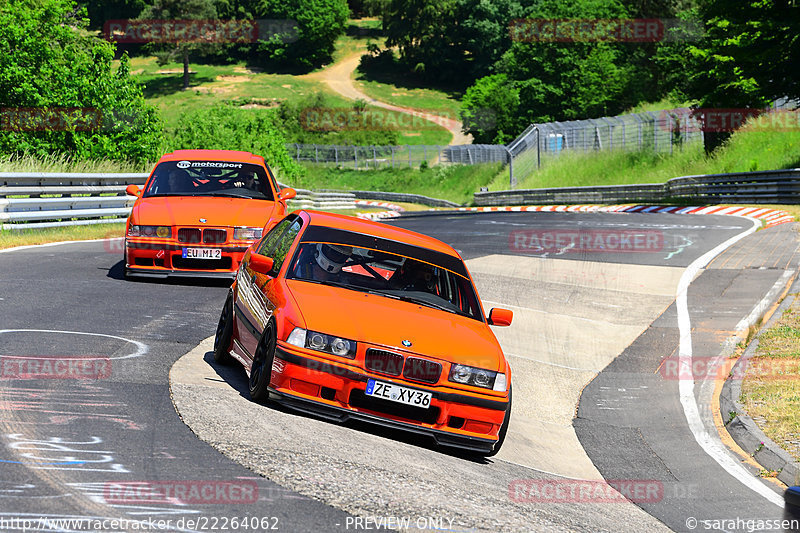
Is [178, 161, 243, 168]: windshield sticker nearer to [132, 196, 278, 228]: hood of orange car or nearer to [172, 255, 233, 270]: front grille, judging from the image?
[132, 196, 278, 228]: hood of orange car

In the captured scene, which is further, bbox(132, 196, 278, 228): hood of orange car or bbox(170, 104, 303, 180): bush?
bbox(170, 104, 303, 180): bush

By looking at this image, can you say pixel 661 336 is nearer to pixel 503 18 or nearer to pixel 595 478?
pixel 595 478

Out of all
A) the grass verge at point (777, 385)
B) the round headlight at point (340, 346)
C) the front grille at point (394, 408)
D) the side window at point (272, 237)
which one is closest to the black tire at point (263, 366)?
the round headlight at point (340, 346)

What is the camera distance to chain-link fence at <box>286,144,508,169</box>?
233 ft

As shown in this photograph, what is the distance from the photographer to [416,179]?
72.2 m

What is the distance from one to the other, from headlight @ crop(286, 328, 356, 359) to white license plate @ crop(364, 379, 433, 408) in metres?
0.29

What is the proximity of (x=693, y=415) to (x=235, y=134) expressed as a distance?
34082 mm

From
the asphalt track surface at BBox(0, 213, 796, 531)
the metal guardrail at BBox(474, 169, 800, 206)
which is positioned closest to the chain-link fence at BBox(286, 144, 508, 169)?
the metal guardrail at BBox(474, 169, 800, 206)

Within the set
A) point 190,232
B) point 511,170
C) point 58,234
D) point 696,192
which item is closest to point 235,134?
point 511,170

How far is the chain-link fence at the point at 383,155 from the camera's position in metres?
70.9

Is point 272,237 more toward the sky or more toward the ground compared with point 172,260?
more toward the sky

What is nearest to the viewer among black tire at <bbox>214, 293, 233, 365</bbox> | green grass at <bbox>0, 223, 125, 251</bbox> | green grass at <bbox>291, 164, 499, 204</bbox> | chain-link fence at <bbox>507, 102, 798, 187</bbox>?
black tire at <bbox>214, 293, 233, 365</bbox>

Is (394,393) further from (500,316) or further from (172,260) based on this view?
(172,260)

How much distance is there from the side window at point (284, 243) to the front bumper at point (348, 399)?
1.39 m
